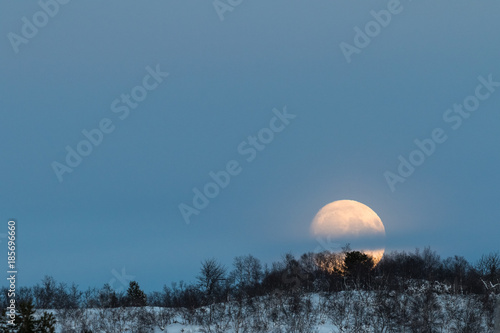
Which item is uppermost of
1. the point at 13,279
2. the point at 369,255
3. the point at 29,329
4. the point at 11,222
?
the point at 369,255

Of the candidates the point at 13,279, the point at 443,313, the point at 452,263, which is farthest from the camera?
the point at 452,263

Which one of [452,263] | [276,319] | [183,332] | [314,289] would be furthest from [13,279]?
[452,263]

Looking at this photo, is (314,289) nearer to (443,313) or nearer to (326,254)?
(443,313)

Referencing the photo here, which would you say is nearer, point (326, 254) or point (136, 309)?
point (136, 309)

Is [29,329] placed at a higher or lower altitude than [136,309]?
lower

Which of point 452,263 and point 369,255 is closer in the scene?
point 369,255

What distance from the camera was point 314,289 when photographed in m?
35.3

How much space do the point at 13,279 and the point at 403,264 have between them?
56.4m

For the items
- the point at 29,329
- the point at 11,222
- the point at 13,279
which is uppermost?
the point at 11,222

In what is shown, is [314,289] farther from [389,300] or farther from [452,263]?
[452,263]

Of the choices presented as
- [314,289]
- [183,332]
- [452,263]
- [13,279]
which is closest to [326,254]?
[452,263]

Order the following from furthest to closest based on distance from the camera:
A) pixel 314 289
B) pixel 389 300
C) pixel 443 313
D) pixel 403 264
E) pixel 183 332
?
pixel 403 264 → pixel 314 289 → pixel 389 300 → pixel 443 313 → pixel 183 332

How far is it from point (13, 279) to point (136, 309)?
18502 mm

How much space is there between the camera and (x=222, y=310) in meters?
29.0
